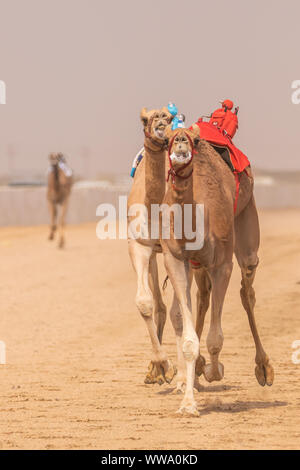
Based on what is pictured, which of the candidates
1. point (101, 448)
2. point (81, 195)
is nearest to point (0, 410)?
point (101, 448)

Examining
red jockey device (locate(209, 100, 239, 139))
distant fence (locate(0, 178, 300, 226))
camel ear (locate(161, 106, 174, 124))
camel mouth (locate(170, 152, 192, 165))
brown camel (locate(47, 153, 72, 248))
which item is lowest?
distant fence (locate(0, 178, 300, 226))

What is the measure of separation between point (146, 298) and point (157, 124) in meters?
1.40

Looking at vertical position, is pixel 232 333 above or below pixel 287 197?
above

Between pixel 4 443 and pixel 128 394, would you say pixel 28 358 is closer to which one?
pixel 128 394

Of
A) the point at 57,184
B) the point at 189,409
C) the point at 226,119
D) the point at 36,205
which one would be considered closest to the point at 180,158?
the point at 189,409

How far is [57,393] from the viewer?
8711 millimetres

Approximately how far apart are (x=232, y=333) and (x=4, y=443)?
5.43 meters

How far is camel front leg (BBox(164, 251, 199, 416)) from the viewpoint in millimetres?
7355

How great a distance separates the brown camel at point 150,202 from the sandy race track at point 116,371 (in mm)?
306

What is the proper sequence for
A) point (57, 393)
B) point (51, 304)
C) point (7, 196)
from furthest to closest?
point (7, 196) < point (51, 304) < point (57, 393)

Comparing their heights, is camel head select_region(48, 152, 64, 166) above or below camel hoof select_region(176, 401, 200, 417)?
below

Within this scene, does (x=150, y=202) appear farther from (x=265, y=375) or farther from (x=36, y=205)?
(x=36, y=205)

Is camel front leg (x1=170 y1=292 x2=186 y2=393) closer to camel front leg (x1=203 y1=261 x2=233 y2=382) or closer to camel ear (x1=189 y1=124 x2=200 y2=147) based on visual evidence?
camel front leg (x1=203 y1=261 x2=233 y2=382)

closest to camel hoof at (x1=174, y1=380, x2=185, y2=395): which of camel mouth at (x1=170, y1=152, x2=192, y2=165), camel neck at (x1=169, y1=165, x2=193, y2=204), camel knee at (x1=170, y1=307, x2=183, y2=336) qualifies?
camel knee at (x1=170, y1=307, x2=183, y2=336)
